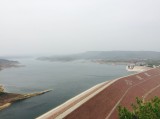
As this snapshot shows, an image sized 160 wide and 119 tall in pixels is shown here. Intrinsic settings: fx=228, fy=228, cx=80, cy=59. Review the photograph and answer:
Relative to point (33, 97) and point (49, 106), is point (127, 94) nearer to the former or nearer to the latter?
point (49, 106)

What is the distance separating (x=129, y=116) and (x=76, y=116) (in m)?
14.6

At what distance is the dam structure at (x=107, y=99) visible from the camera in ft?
107

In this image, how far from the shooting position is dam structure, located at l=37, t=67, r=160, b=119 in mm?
32491

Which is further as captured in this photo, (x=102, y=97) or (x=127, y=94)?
(x=127, y=94)

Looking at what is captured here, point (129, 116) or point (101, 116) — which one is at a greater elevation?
point (129, 116)

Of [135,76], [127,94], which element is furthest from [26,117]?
[135,76]

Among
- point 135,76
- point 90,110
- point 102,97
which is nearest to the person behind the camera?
point 90,110

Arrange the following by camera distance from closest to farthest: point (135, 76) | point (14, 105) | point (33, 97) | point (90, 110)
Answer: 1. point (90, 110)
2. point (14, 105)
3. point (33, 97)
4. point (135, 76)

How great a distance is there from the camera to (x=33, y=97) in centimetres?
4941

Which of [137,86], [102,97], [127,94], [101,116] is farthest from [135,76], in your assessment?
[101,116]

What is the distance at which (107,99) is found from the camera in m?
40.1

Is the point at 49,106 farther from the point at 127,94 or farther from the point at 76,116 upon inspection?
the point at 127,94

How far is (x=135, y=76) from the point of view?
206 ft

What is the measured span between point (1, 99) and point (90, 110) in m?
21.4
